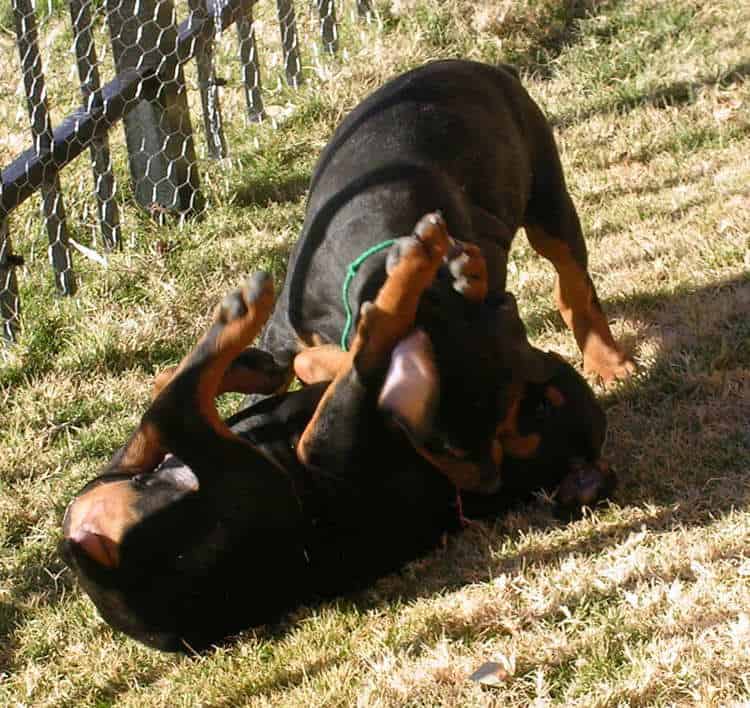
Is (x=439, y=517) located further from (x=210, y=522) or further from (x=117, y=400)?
(x=117, y=400)

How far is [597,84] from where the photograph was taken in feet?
21.2

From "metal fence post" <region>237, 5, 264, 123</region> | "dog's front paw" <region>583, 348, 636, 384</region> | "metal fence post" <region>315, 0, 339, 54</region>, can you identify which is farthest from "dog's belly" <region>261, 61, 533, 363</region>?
"metal fence post" <region>315, 0, 339, 54</region>

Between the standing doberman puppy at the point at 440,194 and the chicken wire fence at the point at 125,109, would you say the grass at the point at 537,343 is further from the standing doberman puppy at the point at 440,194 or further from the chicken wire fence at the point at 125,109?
the standing doberman puppy at the point at 440,194

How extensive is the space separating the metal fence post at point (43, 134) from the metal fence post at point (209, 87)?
0.94 metres

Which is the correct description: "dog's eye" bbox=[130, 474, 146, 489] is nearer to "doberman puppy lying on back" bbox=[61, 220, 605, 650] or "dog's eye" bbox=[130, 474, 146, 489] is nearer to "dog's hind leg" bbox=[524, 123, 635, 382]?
"doberman puppy lying on back" bbox=[61, 220, 605, 650]

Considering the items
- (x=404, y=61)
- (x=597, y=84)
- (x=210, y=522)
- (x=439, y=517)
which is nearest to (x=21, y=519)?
(x=210, y=522)

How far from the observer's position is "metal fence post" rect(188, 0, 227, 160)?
5.64 metres

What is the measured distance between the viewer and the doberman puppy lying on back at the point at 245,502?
3.06m

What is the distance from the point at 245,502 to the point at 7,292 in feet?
7.07

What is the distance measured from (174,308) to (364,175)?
150 cm

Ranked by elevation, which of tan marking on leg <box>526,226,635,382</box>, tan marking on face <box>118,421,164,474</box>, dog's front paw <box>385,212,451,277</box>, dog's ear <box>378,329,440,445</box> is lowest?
tan marking on leg <box>526,226,635,382</box>

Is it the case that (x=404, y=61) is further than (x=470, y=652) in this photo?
Yes

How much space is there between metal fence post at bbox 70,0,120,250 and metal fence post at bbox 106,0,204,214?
0.75ft

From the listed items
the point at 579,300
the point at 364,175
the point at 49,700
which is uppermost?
the point at 364,175
